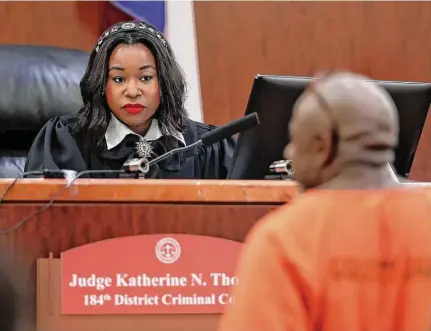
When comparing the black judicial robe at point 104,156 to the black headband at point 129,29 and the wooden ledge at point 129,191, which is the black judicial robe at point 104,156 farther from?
the wooden ledge at point 129,191

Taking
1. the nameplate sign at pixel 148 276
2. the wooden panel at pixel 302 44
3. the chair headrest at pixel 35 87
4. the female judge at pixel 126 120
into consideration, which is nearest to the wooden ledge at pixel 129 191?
the nameplate sign at pixel 148 276

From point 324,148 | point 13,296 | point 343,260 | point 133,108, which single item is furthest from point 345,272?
point 133,108

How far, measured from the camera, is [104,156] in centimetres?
174

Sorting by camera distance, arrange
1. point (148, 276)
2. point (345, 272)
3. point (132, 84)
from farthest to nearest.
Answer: point (132, 84) < point (148, 276) < point (345, 272)

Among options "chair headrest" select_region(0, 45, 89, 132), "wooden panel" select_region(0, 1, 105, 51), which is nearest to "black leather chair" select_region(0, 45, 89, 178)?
"chair headrest" select_region(0, 45, 89, 132)

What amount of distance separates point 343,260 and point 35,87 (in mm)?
1554

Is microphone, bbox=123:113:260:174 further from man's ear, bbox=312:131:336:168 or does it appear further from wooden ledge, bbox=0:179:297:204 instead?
man's ear, bbox=312:131:336:168

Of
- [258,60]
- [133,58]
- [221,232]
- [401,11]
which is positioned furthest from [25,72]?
[401,11]

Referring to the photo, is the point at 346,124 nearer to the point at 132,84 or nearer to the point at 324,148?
the point at 324,148

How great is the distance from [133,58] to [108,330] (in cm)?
81

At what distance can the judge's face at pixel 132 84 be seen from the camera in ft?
5.63

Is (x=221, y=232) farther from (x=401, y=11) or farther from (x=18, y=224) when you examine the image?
(x=401, y=11)

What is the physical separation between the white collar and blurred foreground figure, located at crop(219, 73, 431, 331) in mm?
1112

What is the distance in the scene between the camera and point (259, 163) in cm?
139
